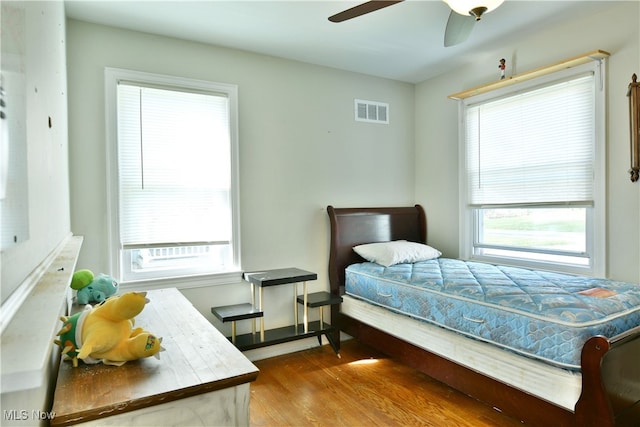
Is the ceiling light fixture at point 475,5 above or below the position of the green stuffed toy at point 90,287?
above

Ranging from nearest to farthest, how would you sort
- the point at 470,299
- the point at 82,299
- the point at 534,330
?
the point at 534,330 → the point at 82,299 → the point at 470,299

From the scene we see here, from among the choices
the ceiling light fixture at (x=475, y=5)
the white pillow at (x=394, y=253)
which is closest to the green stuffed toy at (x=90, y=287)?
the white pillow at (x=394, y=253)

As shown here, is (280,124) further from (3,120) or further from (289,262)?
(3,120)

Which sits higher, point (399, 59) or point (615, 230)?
point (399, 59)

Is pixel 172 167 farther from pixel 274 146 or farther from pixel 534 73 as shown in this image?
pixel 534 73

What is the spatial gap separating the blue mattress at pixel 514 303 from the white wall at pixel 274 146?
852 mm

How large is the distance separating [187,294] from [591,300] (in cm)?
268

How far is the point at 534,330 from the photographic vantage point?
75.4 inches

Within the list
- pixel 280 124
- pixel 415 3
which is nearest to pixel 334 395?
pixel 280 124

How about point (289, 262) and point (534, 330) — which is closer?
point (534, 330)

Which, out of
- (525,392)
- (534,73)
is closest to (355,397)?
(525,392)

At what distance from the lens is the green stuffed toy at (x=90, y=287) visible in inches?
81.3

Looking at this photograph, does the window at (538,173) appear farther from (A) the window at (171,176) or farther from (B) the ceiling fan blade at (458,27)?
(A) the window at (171,176)

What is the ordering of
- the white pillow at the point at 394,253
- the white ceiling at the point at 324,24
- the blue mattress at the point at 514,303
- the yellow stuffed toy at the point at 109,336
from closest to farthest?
the yellow stuffed toy at the point at 109,336
the blue mattress at the point at 514,303
the white ceiling at the point at 324,24
the white pillow at the point at 394,253
